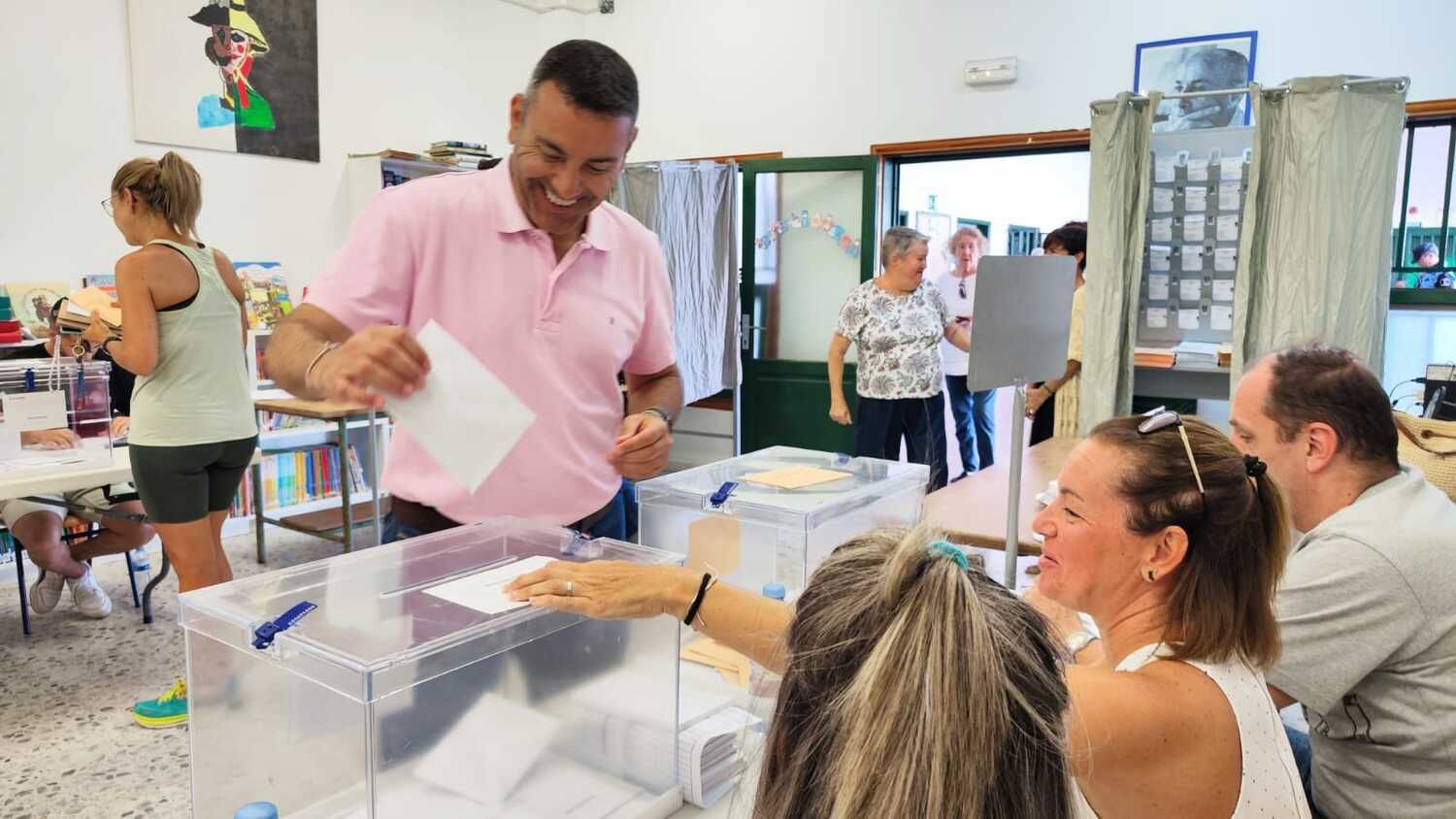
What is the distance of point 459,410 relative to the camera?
41.3 inches

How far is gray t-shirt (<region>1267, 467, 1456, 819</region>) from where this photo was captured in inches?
56.9

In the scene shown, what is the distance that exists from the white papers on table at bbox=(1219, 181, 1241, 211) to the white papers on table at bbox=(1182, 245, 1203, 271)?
0.18 metres

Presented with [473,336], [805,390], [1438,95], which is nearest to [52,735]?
[473,336]

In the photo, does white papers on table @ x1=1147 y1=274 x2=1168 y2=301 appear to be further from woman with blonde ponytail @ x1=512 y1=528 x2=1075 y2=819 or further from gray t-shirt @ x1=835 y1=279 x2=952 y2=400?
woman with blonde ponytail @ x1=512 y1=528 x2=1075 y2=819

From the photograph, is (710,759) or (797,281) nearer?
(710,759)

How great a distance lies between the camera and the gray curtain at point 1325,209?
138 inches

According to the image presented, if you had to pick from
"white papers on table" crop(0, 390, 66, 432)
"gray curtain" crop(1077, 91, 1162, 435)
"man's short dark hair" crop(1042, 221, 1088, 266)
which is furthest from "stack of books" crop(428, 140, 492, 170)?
"gray curtain" crop(1077, 91, 1162, 435)

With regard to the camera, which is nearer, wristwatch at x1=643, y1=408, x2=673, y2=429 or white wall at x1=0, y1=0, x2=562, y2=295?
wristwatch at x1=643, y1=408, x2=673, y2=429

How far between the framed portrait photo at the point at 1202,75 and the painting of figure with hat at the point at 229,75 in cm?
432

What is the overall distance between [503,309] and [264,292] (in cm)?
410

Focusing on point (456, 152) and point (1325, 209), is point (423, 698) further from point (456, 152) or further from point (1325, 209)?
point (456, 152)

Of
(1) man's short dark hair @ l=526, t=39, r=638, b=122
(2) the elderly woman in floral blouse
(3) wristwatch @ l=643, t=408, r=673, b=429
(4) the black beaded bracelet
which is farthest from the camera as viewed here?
(2) the elderly woman in floral blouse

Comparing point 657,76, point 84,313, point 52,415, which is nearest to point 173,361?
point 52,415

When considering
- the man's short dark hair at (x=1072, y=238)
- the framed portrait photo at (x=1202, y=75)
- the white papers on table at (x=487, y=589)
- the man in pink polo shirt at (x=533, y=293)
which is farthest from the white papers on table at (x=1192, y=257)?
the white papers on table at (x=487, y=589)
